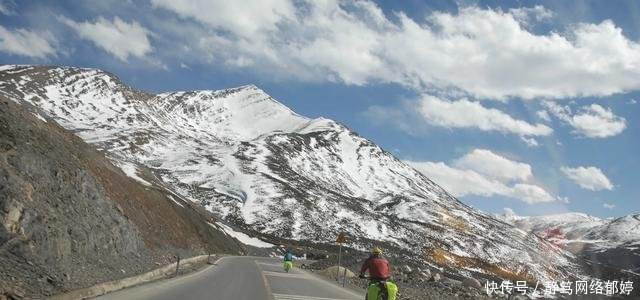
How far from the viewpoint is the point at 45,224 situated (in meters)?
18.3

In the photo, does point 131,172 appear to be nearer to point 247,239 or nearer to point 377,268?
point 247,239

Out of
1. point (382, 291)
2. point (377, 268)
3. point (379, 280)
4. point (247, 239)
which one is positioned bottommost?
point (382, 291)

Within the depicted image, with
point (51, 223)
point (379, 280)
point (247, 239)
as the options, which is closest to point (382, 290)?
point (379, 280)

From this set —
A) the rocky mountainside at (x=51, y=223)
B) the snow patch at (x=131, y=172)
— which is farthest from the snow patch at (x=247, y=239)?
the rocky mountainside at (x=51, y=223)

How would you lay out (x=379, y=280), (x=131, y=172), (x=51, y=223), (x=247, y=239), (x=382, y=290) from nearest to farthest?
(x=382, y=290), (x=379, y=280), (x=51, y=223), (x=131, y=172), (x=247, y=239)

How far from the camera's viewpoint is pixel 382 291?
12953mm

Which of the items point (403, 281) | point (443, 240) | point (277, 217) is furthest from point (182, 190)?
point (403, 281)

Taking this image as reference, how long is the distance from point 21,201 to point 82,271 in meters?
3.05

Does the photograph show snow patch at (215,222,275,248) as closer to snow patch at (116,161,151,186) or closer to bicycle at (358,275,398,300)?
snow patch at (116,161,151,186)

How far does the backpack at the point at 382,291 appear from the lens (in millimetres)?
12930

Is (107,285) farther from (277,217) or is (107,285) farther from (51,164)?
(277,217)

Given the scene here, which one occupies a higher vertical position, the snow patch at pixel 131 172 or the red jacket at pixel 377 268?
A: the snow patch at pixel 131 172

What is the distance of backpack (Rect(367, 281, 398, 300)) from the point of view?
1293 centimetres

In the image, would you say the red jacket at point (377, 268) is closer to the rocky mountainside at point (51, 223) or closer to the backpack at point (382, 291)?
the backpack at point (382, 291)
